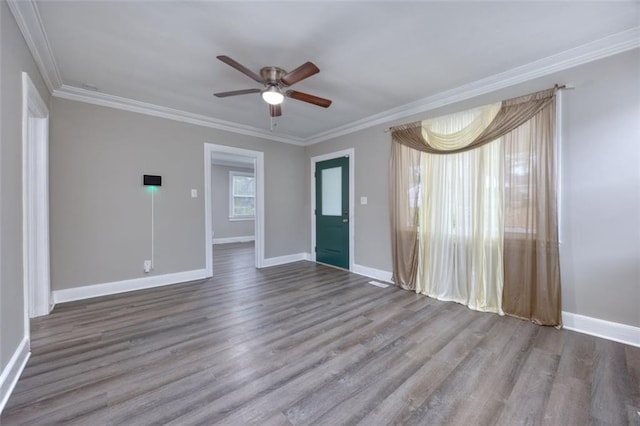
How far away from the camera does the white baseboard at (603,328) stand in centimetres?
222

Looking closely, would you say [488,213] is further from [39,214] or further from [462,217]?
[39,214]

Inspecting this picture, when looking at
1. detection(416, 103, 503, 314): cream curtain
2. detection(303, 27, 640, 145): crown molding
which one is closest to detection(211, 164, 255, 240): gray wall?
detection(303, 27, 640, 145): crown molding

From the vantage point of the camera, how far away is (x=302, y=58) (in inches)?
96.6

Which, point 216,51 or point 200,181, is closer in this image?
point 216,51

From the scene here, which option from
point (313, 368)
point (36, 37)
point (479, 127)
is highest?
point (36, 37)

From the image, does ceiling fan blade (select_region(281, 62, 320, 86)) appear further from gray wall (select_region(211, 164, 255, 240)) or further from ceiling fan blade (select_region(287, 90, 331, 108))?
gray wall (select_region(211, 164, 255, 240))

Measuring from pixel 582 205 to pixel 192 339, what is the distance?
3.84 metres

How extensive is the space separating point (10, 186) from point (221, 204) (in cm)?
642

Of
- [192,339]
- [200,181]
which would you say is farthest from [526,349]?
[200,181]

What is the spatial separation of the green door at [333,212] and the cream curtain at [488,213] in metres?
1.20

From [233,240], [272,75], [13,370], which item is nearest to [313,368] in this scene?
[13,370]

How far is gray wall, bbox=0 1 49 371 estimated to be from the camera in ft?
5.44

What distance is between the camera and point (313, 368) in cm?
192

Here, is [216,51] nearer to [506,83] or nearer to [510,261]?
[506,83]
